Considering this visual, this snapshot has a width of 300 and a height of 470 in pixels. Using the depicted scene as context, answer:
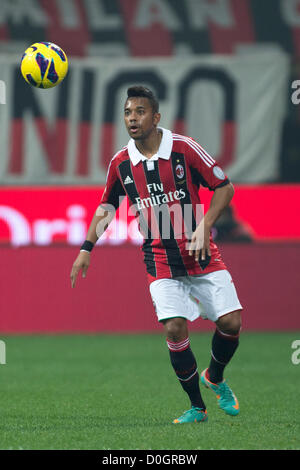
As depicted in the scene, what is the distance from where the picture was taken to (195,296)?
17.8 feet

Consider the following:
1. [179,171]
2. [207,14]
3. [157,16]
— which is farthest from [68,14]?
[179,171]

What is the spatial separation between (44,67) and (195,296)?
1824 millimetres

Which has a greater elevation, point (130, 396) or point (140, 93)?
point (140, 93)

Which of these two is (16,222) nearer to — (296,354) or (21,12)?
(21,12)

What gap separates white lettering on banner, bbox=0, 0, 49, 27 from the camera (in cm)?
1496

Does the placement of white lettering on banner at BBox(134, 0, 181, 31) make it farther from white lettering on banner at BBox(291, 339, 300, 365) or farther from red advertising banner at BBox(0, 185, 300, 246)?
white lettering on banner at BBox(291, 339, 300, 365)

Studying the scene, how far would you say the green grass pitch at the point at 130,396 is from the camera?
4.66m

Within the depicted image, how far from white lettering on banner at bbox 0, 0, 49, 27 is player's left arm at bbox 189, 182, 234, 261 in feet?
34.7

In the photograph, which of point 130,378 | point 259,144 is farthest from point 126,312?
point 259,144

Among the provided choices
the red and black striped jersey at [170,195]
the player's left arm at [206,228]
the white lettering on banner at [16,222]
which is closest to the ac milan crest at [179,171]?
the red and black striped jersey at [170,195]

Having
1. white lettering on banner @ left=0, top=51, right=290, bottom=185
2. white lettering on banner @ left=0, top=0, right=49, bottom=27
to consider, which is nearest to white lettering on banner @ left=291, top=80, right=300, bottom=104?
white lettering on banner @ left=0, top=51, right=290, bottom=185

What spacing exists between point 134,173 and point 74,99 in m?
9.89

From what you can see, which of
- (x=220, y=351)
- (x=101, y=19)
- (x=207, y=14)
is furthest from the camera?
(x=101, y=19)

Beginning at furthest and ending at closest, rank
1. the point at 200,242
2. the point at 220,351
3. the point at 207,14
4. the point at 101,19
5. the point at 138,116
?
the point at 101,19 < the point at 207,14 < the point at 220,351 < the point at 138,116 < the point at 200,242
